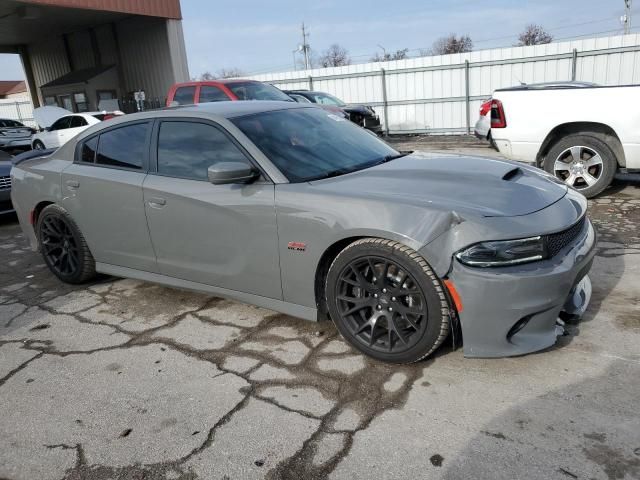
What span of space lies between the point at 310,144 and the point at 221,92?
7.60 meters

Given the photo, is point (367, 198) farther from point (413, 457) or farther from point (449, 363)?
point (413, 457)

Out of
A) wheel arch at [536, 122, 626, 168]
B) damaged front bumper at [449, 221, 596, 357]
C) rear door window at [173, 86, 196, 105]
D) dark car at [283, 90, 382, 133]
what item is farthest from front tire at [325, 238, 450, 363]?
dark car at [283, 90, 382, 133]

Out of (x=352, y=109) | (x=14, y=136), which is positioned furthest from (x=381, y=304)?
Result: (x=14, y=136)

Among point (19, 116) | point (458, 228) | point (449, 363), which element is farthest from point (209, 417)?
point (19, 116)

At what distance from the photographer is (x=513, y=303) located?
253cm

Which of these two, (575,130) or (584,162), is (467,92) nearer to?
(575,130)

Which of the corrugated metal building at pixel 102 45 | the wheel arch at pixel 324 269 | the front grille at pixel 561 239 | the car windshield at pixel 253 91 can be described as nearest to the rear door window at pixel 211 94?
the car windshield at pixel 253 91

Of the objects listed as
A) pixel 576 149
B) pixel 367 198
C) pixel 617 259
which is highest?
pixel 367 198

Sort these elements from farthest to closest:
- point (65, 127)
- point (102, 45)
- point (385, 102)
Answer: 1. point (102, 45)
2. point (385, 102)
3. point (65, 127)

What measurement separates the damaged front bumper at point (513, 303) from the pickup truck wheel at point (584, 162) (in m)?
4.14

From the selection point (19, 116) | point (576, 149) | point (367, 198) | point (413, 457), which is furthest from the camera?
point (19, 116)

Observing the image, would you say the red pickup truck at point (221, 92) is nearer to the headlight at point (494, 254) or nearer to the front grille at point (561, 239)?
the front grille at point (561, 239)

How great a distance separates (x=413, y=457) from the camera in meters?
2.20

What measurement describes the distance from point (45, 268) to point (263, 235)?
3.35m
